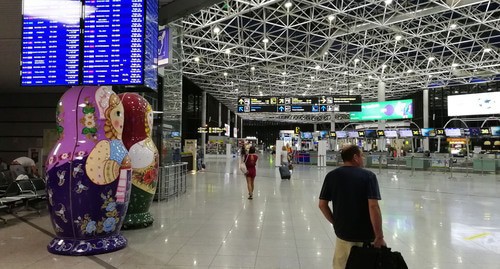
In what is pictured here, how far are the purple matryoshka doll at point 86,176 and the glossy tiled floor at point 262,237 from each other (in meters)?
0.31

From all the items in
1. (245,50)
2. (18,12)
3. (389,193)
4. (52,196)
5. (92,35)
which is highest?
(245,50)

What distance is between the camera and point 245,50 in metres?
29.2

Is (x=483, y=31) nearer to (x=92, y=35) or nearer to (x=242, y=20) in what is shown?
(x=242, y=20)

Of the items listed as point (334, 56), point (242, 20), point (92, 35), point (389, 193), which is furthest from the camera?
point (334, 56)

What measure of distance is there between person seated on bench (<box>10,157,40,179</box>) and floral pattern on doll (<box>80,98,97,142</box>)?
237 inches

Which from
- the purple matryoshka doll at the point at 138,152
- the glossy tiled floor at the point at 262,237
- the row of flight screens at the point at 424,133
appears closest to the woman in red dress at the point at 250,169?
the glossy tiled floor at the point at 262,237

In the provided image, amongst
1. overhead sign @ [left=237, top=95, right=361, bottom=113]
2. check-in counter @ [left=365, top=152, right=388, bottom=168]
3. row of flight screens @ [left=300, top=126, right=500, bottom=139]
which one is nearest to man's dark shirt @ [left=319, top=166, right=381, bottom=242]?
overhead sign @ [left=237, top=95, right=361, bottom=113]

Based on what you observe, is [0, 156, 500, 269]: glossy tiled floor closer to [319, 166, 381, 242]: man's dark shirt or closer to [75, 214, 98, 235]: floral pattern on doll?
[75, 214, 98, 235]: floral pattern on doll

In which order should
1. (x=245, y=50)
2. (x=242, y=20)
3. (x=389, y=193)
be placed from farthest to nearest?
(x=245, y=50) → (x=242, y=20) → (x=389, y=193)

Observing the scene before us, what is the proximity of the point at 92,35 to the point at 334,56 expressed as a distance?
1104 inches

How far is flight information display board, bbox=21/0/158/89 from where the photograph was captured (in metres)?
5.46

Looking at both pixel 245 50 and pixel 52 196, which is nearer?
pixel 52 196

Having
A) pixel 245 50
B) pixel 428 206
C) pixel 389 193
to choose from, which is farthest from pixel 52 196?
pixel 245 50

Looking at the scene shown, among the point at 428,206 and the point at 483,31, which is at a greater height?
the point at 483,31
